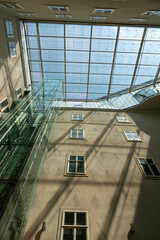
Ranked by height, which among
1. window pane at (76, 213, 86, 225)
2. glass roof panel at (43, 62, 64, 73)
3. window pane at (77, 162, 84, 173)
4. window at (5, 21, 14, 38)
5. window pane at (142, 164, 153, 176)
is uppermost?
window at (5, 21, 14, 38)

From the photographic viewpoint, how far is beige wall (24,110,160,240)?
6.14 meters

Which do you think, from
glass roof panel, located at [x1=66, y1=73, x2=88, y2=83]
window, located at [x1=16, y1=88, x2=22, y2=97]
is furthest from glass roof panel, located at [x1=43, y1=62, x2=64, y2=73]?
window, located at [x1=16, y1=88, x2=22, y2=97]

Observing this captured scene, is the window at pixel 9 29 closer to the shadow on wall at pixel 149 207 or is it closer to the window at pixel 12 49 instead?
the window at pixel 12 49

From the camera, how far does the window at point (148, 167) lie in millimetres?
8797

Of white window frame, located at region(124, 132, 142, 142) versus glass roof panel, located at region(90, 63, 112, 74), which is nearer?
white window frame, located at region(124, 132, 142, 142)

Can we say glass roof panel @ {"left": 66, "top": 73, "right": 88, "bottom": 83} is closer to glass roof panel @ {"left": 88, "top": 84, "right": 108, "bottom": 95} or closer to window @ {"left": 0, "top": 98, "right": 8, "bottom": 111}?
glass roof panel @ {"left": 88, "top": 84, "right": 108, "bottom": 95}

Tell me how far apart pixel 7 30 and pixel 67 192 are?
13.8 m

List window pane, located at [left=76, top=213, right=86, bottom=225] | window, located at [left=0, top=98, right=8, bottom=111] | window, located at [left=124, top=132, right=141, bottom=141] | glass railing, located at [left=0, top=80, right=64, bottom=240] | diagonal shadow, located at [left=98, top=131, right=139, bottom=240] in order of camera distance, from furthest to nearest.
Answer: window, located at [left=0, top=98, right=8, bottom=111] < window, located at [left=124, top=132, right=141, bottom=141] < window pane, located at [left=76, top=213, right=86, bottom=225] < diagonal shadow, located at [left=98, top=131, right=139, bottom=240] < glass railing, located at [left=0, top=80, right=64, bottom=240]

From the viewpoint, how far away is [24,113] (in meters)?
8.45

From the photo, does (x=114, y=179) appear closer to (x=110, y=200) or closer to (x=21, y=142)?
(x=110, y=200)

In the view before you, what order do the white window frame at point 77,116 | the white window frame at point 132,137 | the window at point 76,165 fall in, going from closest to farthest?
the window at point 76,165, the white window frame at point 132,137, the white window frame at point 77,116

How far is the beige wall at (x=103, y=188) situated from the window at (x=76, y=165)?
0.31 metres

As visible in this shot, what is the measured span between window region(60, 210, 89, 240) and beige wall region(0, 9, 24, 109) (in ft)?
34.6

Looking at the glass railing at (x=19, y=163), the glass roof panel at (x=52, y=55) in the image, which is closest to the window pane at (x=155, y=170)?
the glass railing at (x=19, y=163)
